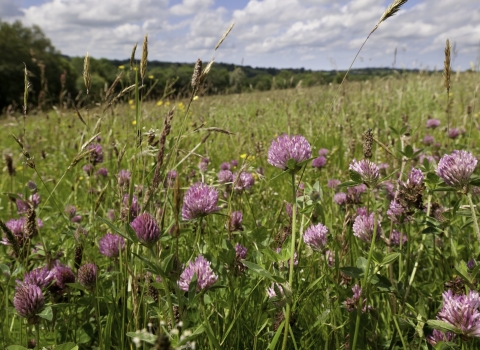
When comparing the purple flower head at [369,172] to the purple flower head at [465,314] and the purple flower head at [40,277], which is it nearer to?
Result: the purple flower head at [465,314]

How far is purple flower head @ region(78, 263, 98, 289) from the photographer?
107 cm

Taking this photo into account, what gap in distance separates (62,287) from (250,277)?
0.56 metres

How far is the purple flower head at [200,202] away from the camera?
3.26ft

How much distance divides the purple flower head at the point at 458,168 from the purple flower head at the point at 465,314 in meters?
0.23

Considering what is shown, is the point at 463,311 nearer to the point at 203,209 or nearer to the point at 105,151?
the point at 203,209

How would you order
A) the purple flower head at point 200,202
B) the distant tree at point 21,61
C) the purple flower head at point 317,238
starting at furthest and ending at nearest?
the distant tree at point 21,61
the purple flower head at point 317,238
the purple flower head at point 200,202

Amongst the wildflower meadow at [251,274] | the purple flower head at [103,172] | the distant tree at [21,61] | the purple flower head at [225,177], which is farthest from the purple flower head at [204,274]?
the distant tree at [21,61]

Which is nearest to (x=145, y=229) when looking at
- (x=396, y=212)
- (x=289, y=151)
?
(x=289, y=151)

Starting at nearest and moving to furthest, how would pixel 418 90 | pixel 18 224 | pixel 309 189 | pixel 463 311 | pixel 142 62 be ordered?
pixel 463 311, pixel 142 62, pixel 309 189, pixel 18 224, pixel 418 90

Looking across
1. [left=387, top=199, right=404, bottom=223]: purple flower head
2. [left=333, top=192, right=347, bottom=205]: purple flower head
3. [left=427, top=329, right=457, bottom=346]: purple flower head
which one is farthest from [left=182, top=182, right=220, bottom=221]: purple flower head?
[left=333, top=192, right=347, bottom=205]: purple flower head

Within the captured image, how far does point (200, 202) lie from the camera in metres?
0.99

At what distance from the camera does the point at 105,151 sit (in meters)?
2.70

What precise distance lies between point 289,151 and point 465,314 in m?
0.49

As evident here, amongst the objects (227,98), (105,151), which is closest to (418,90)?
(227,98)
